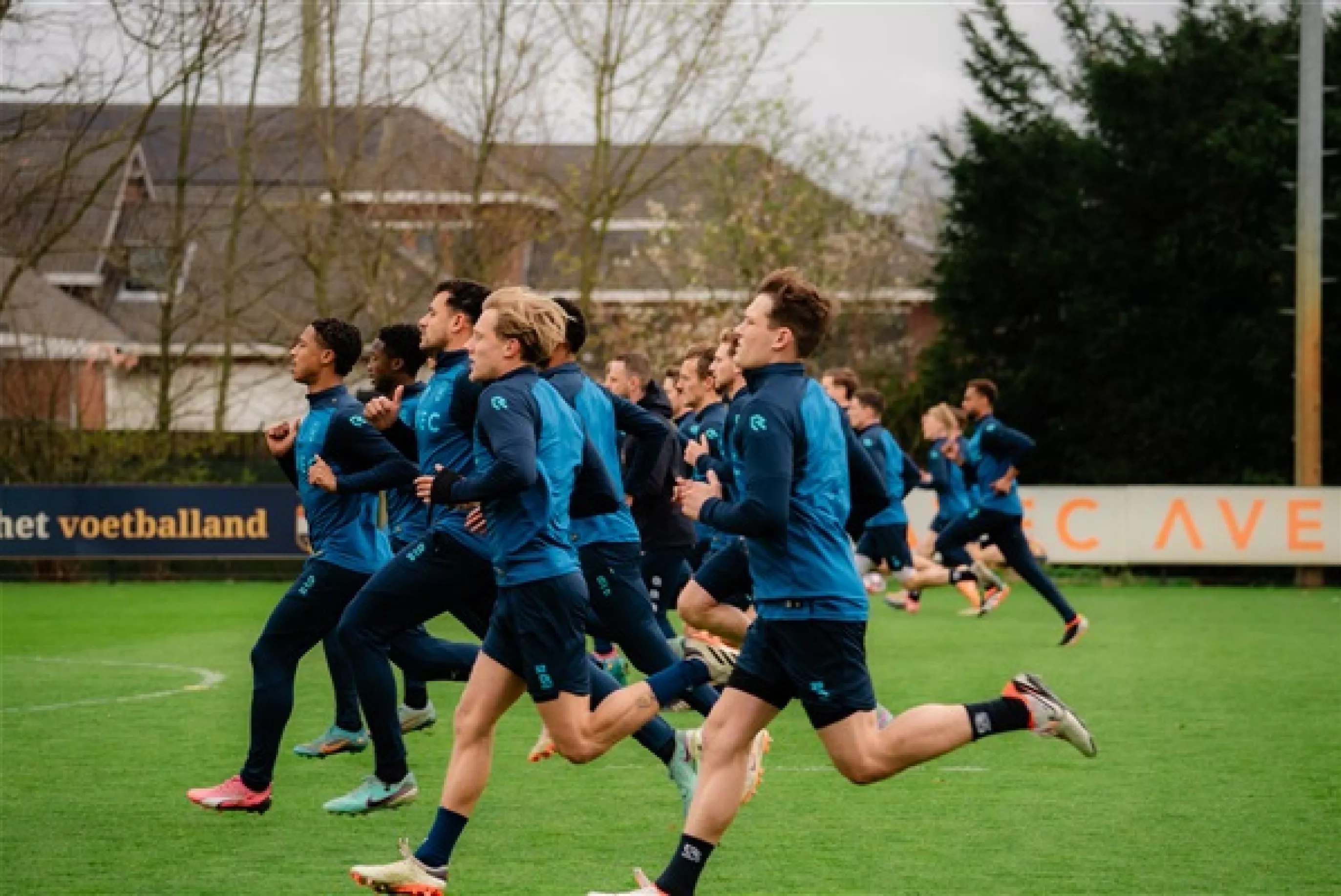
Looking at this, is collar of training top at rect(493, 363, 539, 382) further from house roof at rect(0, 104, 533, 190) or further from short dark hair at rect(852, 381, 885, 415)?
house roof at rect(0, 104, 533, 190)

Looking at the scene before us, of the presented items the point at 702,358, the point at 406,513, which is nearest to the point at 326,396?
the point at 406,513

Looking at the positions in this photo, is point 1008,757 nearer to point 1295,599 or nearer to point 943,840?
point 943,840

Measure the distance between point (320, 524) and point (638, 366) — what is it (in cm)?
396

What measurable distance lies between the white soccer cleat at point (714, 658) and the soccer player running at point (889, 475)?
10.9m

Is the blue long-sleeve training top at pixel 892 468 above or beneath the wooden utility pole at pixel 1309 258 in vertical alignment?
beneath

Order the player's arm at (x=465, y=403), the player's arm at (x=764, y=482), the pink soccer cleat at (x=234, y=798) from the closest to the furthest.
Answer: the player's arm at (x=764, y=482) < the player's arm at (x=465, y=403) < the pink soccer cleat at (x=234, y=798)

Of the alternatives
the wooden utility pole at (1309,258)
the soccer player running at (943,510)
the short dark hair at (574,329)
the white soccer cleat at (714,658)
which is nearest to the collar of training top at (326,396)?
the short dark hair at (574,329)

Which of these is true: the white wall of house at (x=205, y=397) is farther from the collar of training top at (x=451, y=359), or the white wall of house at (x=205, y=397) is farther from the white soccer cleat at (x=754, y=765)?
the white soccer cleat at (x=754, y=765)

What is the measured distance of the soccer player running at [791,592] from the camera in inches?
268

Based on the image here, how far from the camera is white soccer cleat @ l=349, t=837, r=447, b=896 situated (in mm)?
7246

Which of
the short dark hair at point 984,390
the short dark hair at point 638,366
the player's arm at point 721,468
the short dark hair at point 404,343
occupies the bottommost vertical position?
the player's arm at point 721,468

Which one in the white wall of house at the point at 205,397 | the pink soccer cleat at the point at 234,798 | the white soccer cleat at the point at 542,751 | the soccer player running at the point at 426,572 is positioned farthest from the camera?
the white wall of house at the point at 205,397

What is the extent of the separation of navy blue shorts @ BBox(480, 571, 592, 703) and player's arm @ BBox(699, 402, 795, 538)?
0.84 metres

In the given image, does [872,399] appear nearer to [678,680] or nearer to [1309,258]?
[1309,258]
